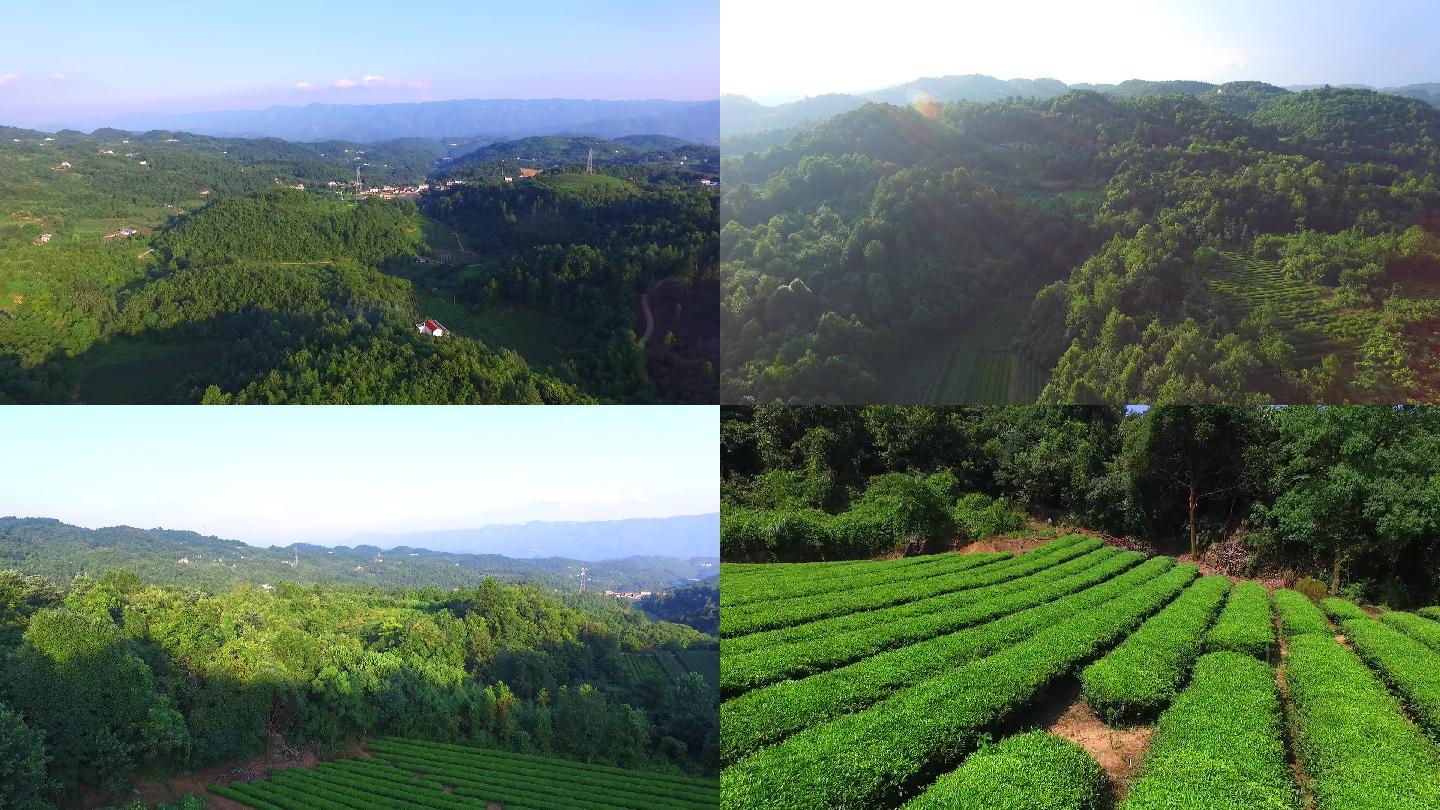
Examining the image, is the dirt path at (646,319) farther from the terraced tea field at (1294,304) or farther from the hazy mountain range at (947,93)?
the terraced tea field at (1294,304)

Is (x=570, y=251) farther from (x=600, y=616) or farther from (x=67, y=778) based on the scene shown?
(x=67, y=778)

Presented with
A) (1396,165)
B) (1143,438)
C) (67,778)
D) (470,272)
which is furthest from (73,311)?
(1396,165)

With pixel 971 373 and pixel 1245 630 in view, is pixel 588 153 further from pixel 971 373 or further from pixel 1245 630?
pixel 1245 630

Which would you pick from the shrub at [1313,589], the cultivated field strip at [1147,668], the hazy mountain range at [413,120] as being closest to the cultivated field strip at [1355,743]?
the cultivated field strip at [1147,668]

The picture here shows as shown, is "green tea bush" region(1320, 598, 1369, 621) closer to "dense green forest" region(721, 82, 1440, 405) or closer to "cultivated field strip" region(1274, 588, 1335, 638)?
"cultivated field strip" region(1274, 588, 1335, 638)

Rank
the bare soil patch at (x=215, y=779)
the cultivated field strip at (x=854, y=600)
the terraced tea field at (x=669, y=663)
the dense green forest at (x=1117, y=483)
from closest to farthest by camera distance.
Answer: the bare soil patch at (x=215, y=779), the cultivated field strip at (x=854, y=600), the dense green forest at (x=1117, y=483), the terraced tea field at (x=669, y=663)

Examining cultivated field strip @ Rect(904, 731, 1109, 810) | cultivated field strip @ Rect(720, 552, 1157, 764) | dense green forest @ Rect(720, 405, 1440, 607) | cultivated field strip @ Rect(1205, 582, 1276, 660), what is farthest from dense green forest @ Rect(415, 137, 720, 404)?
cultivated field strip @ Rect(1205, 582, 1276, 660)

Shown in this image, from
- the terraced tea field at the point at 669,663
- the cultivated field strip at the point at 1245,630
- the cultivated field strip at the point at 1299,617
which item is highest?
the cultivated field strip at the point at 1245,630
